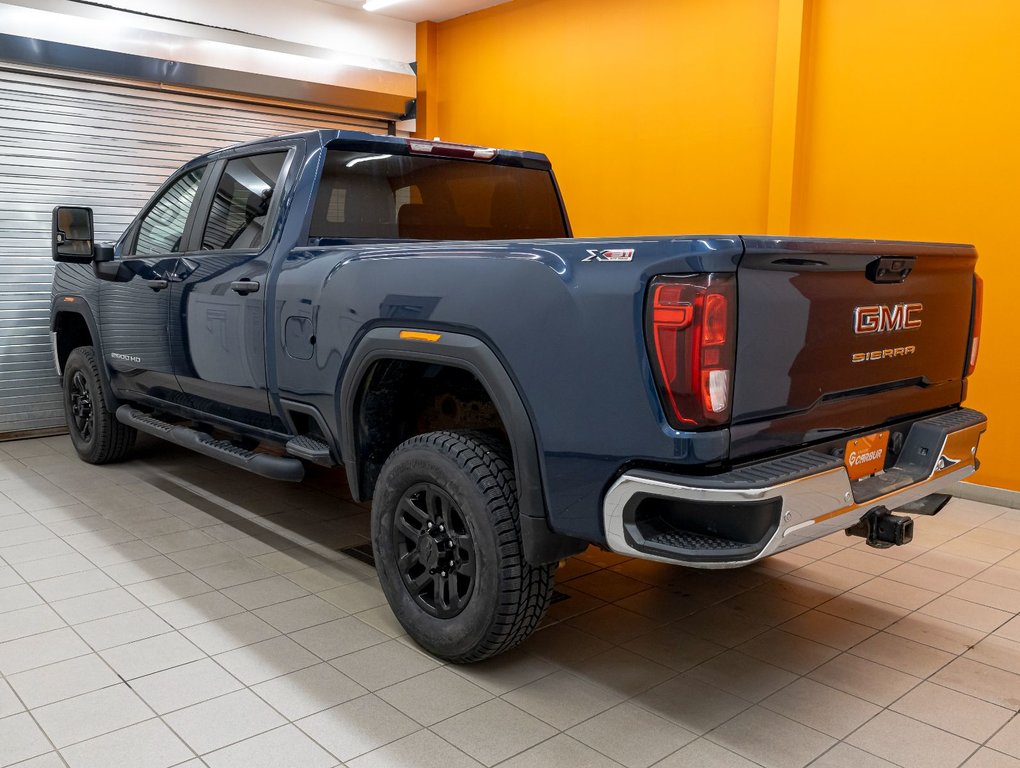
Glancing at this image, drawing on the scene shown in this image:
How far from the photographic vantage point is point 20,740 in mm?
2383

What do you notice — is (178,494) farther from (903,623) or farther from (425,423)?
(903,623)

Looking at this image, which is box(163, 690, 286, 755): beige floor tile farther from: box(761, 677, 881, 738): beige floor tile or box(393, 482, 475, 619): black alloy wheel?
box(761, 677, 881, 738): beige floor tile

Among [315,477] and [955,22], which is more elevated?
[955,22]

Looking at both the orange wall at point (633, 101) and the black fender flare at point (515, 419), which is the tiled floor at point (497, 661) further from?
the orange wall at point (633, 101)

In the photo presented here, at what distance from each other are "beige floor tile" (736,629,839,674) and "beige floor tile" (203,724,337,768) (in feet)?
4.94

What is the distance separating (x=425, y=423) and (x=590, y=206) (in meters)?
4.17

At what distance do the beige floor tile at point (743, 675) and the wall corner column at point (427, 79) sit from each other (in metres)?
6.68

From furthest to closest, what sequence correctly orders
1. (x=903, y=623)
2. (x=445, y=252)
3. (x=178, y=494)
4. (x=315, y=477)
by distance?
(x=315, y=477) → (x=178, y=494) → (x=903, y=623) → (x=445, y=252)

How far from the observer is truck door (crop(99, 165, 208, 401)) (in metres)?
4.35

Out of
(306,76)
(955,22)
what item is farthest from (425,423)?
(306,76)

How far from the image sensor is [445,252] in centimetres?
272

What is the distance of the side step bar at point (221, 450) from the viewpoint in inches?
138

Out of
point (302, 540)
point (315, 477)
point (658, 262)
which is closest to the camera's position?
point (658, 262)

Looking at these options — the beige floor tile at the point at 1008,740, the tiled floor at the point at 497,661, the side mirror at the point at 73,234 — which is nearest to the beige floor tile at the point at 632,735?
the tiled floor at the point at 497,661
